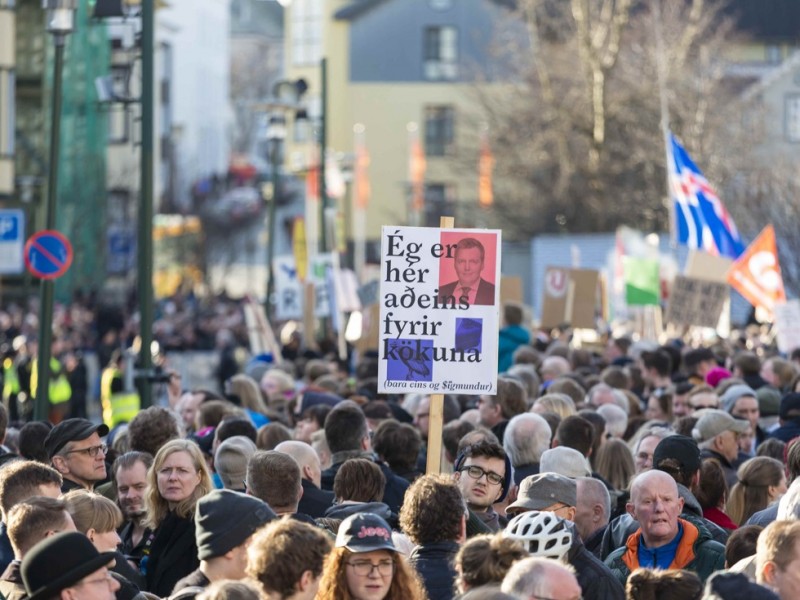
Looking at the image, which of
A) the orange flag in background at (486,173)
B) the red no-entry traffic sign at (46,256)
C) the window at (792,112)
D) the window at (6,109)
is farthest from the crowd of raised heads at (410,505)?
the window at (792,112)

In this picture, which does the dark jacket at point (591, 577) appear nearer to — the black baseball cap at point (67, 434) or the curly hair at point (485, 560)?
the curly hair at point (485, 560)

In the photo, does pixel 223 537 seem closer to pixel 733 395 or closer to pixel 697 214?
pixel 733 395

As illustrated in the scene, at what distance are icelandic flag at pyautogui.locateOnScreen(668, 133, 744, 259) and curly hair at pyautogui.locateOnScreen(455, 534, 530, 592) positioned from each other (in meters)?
19.3

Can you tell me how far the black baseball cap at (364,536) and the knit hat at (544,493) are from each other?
169cm

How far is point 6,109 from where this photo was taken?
122ft

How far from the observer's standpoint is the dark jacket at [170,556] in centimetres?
909

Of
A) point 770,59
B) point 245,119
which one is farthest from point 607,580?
point 245,119

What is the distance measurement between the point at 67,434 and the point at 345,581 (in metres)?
3.59

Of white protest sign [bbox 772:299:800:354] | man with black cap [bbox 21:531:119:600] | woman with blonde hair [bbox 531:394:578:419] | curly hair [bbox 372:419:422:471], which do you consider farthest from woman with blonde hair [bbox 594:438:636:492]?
white protest sign [bbox 772:299:800:354]

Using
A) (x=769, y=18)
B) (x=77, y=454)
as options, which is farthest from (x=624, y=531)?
(x=769, y=18)

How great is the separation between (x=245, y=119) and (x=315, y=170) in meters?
75.7

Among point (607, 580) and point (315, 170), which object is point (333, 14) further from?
point (607, 580)

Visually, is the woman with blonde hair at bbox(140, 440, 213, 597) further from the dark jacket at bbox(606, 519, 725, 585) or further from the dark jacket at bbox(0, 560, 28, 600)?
the dark jacket at bbox(606, 519, 725, 585)

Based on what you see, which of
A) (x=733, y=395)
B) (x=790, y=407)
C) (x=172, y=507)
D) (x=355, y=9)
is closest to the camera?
(x=172, y=507)
